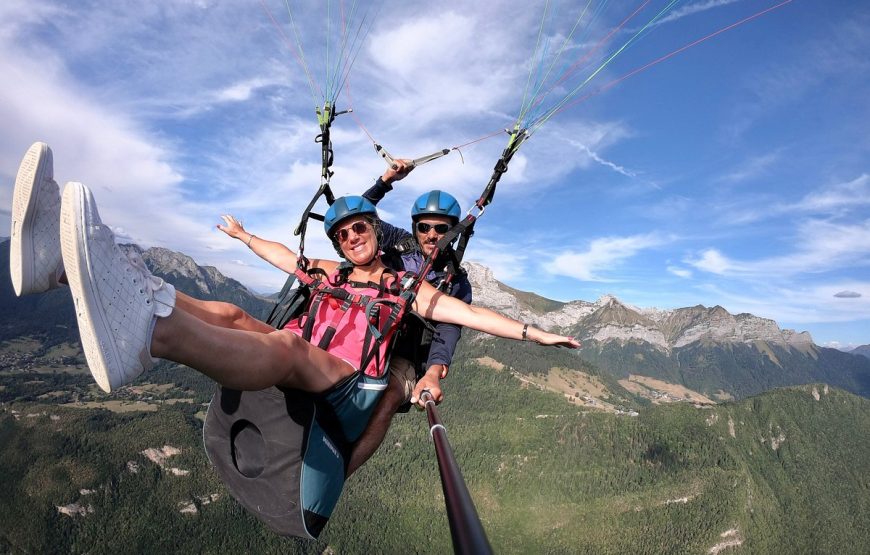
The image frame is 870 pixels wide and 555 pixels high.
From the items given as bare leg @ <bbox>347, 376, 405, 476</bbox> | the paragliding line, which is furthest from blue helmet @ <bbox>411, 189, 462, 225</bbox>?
the paragliding line

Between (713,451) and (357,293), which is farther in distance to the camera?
(713,451)

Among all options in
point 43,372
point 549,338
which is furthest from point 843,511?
point 43,372

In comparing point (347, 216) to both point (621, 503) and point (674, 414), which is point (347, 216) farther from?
point (674, 414)

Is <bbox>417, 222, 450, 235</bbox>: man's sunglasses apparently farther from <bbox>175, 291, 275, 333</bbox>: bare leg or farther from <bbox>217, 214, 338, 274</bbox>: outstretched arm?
<bbox>175, 291, 275, 333</bbox>: bare leg

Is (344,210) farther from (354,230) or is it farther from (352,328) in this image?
(352,328)

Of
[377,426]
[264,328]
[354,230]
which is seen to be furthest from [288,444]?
[354,230]

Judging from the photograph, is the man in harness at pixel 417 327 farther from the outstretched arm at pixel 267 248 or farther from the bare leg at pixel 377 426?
the outstretched arm at pixel 267 248
